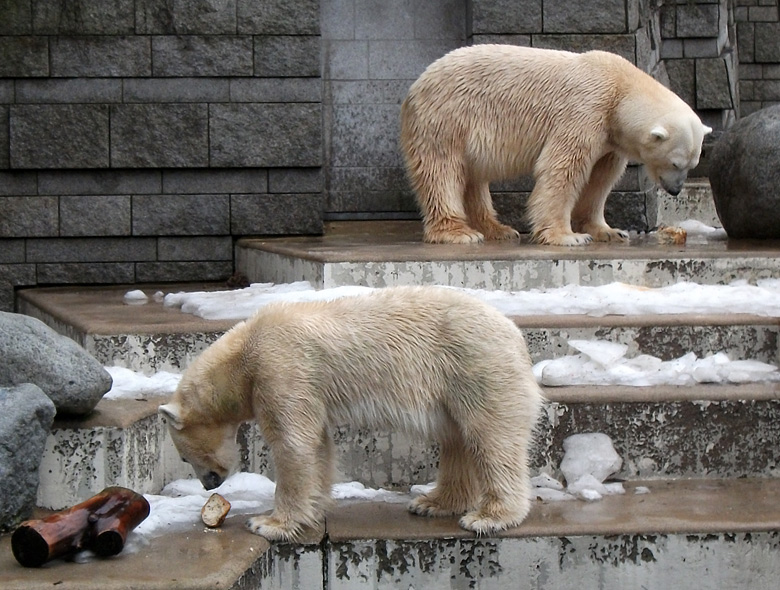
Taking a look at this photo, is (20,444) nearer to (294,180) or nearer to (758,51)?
(294,180)

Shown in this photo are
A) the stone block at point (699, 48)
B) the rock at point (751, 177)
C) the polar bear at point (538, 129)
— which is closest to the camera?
the polar bear at point (538, 129)

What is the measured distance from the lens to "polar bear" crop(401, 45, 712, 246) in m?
6.45

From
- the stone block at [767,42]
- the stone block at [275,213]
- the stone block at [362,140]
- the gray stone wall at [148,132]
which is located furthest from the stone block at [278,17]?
the stone block at [767,42]

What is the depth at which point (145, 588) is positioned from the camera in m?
2.87

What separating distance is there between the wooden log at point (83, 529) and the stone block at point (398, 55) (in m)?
5.75

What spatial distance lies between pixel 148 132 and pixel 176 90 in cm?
37

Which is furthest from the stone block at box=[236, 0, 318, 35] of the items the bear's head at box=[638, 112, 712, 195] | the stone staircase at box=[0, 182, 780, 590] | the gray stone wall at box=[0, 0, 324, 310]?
the bear's head at box=[638, 112, 712, 195]

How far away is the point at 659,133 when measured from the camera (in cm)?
629

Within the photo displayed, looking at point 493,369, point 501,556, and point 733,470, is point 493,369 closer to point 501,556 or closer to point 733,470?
point 501,556

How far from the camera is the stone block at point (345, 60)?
8469 mm

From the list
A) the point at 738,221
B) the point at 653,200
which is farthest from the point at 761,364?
the point at 653,200

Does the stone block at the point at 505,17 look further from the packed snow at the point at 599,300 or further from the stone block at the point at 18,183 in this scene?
the stone block at the point at 18,183

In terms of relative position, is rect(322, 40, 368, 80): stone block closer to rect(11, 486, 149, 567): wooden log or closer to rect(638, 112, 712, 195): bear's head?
rect(638, 112, 712, 195): bear's head

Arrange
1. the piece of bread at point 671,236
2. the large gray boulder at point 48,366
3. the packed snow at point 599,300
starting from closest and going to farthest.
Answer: the large gray boulder at point 48,366 → the packed snow at point 599,300 → the piece of bread at point 671,236
